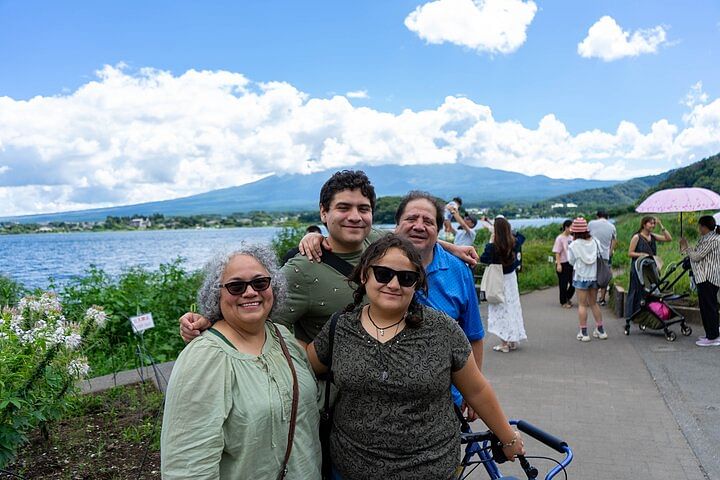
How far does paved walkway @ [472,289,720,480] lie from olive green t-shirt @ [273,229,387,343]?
2.52 metres

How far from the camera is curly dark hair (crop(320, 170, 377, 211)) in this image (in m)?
2.52

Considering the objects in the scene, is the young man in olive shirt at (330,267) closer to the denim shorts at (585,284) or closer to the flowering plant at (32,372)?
the flowering plant at (32,372)

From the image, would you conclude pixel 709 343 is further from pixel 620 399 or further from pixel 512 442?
pixel 512 442

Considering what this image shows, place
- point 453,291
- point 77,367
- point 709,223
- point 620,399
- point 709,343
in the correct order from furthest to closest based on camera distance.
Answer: point 709,223, point 709,343, point 620,399, point 77,367, point 453,291

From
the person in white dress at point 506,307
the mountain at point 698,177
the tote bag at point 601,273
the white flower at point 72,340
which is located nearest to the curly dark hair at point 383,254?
the white flower at point 72,340

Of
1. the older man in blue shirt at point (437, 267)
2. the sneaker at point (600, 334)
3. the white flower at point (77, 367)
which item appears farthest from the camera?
the sneaker at point (600, 334)

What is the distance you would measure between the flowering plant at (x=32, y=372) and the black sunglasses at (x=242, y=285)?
6.79 feet

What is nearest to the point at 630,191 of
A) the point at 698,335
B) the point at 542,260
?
the point at 542,260

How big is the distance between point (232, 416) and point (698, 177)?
31.5m

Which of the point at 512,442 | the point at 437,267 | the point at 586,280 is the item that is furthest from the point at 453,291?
the point at 586,280

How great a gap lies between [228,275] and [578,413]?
4.56 metres

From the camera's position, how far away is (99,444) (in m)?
4.24

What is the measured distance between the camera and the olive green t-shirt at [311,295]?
96.1 inches

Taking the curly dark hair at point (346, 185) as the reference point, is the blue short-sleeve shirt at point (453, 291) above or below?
below
